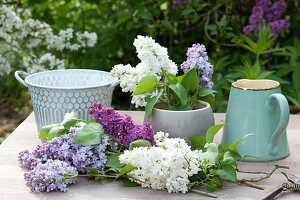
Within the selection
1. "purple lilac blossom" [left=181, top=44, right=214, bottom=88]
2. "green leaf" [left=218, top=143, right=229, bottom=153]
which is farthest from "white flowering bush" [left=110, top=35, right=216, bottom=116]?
"green leaf" [left=218, top=143, right=229, bottom=153]

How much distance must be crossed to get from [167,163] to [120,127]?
14cm

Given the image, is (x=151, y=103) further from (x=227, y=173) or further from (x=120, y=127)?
(x=227, y=173)

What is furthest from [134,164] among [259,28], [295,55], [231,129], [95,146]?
[295,55]

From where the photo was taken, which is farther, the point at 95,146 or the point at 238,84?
the point at 238,84

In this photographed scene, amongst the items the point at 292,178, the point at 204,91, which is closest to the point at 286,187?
the point at 292,178

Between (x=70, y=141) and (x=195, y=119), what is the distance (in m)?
0.24

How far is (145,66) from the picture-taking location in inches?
33.4

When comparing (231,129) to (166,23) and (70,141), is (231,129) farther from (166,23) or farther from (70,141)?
(166,23)

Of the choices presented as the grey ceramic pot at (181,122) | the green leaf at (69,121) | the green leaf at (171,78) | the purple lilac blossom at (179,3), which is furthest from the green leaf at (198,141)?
the purple lilac blossom at (179,3)

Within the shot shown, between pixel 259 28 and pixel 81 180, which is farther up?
pixel 259 28

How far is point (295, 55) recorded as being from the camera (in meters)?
2.07

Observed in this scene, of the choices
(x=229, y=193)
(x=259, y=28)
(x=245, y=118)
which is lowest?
(x=229, y=193)

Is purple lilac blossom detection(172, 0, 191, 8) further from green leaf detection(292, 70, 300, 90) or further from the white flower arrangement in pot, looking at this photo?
the white flower arrangement in pot

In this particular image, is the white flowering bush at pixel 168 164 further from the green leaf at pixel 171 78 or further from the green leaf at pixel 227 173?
the green leaf at pixel 171 78
